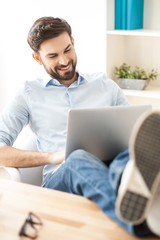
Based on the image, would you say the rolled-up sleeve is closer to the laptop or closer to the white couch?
the white couch

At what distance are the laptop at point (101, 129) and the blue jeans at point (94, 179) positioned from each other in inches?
3.5

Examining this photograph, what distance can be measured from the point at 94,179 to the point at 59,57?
0.91m

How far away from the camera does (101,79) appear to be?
6.78ft

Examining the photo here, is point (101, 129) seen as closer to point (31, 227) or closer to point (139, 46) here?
point (31, 227)

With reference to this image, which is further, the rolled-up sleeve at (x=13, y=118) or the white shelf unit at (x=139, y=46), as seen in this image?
the white shelf unit at (x=139, y=46)

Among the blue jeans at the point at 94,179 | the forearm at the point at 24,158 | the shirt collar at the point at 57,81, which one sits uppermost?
the shirt collar at the point at 57,81

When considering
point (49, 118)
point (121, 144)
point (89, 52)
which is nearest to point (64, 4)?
point (89, 52)

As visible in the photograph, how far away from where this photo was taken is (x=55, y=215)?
113cm

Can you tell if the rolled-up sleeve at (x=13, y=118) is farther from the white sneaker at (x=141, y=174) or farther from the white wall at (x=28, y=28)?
the white sneaker at (x=141, y=174)

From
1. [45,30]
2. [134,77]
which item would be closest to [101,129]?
[45,30]

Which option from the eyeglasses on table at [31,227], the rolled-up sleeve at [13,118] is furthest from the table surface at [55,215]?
the rolled-up sleeve at [13,118]

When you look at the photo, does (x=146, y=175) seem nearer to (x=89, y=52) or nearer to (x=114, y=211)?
(x=114, y=211)

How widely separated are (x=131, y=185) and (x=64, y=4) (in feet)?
6.15

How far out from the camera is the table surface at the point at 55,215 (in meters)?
1.03
